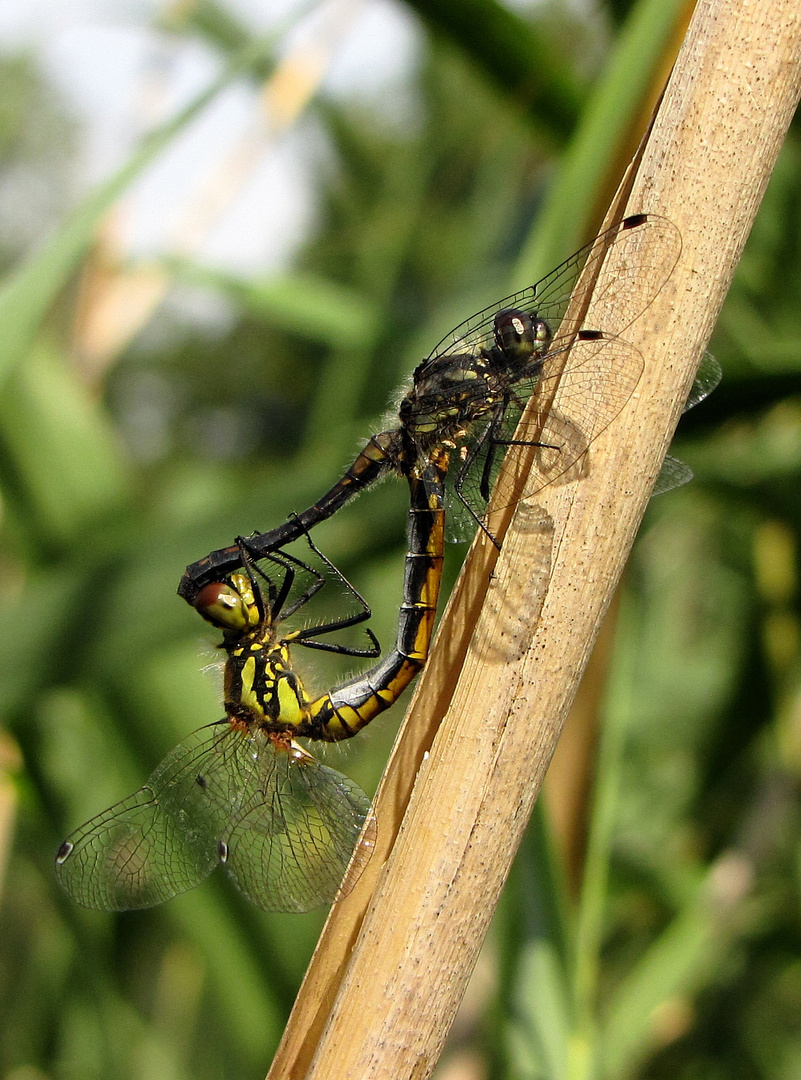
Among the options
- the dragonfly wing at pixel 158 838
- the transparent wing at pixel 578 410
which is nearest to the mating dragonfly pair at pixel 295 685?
the dragonfly wing at pixel 158 838

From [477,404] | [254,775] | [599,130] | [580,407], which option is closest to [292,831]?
[254,775]

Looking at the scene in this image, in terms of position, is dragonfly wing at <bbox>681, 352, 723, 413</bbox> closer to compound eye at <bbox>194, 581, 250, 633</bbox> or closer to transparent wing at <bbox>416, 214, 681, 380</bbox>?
transparent wing at <bbox>416, 214, 681, 380</bbox>

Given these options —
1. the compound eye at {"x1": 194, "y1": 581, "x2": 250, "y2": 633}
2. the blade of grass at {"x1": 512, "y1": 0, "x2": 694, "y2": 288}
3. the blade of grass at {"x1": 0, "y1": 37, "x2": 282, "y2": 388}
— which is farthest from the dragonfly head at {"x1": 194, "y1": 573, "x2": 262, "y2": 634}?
the blade of grass at {"x1": 512, "y1": 0, "x2": 694, "y2": 288}

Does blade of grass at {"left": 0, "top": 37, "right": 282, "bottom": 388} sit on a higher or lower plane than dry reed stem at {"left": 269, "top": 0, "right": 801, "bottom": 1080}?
higher

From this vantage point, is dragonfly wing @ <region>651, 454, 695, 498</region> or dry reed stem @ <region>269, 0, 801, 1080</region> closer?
dry reed stem @ <region>269, 0, 801, 1080</region>

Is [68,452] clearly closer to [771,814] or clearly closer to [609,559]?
[609,559]

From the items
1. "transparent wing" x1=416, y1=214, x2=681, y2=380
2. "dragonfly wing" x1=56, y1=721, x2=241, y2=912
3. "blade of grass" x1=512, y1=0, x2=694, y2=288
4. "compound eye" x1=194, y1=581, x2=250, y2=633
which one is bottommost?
→ "dragonfly wing" x1=56, y1=721, x2=241, y2=912

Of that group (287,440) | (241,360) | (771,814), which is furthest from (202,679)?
(241,360)
